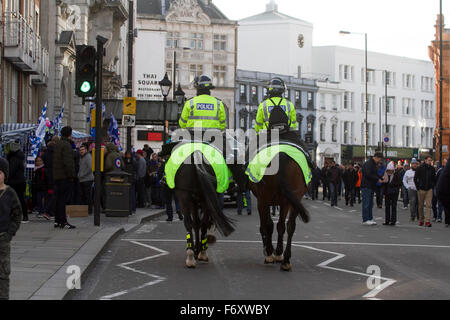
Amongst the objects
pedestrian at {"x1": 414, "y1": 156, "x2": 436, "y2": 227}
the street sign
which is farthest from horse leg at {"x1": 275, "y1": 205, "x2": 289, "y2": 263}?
the street sign

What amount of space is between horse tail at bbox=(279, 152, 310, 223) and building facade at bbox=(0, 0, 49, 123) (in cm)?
1740

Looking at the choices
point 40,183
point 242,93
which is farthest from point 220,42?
point 40,183

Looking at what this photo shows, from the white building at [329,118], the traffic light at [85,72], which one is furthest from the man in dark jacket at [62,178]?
the white building at [329,118]

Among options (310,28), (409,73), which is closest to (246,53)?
(310,28)

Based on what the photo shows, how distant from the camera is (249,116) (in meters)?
92.2

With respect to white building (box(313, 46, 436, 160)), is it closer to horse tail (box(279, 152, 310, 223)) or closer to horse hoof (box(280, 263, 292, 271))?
horse tail (box(279, 152, 310, 223))

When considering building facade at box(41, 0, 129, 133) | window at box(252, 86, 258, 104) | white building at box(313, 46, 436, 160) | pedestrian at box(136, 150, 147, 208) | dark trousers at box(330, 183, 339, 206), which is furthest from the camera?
white building at box(313, 46, 436, 160)

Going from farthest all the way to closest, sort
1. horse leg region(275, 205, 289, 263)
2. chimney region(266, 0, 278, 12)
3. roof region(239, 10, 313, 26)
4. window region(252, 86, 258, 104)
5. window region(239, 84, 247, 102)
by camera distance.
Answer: chimney region(266, 0, 278, 12) → roof region(239, 10, 313, 26) → window region(252, 86, 258, 104) → window region(239, 84, 247, 102) → horse leg region(275, 205, 289, 263)

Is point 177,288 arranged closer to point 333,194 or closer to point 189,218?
point 189,218

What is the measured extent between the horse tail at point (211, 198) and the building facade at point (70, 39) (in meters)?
19.4

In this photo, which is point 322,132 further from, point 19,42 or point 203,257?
point 203,257

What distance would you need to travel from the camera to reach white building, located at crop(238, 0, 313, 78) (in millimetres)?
99125

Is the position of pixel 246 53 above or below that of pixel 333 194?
above
